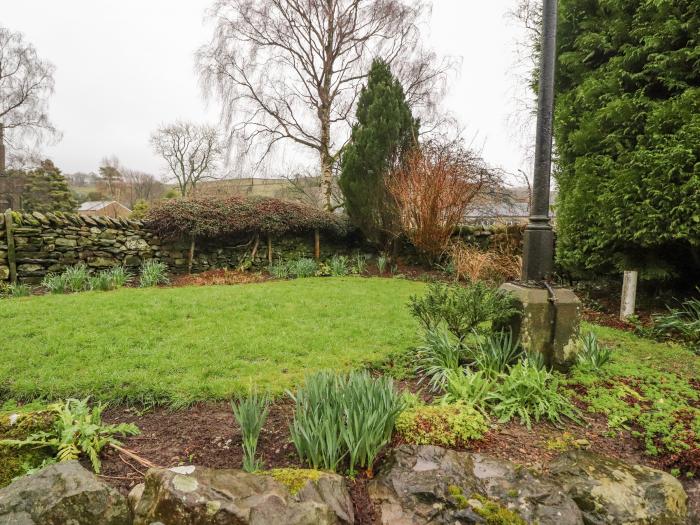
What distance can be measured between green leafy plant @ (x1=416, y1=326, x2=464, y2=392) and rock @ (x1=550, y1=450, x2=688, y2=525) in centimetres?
103

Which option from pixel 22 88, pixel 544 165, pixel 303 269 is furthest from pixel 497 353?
pixel 22 88

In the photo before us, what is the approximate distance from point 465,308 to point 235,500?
2347 millimetres

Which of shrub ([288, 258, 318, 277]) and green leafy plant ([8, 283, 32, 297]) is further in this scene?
shrub ([288, 258, 318, 277])

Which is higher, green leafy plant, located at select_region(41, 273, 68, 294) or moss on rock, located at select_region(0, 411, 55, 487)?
green leafy plant, located at select_region(41, 273, 68, 294)

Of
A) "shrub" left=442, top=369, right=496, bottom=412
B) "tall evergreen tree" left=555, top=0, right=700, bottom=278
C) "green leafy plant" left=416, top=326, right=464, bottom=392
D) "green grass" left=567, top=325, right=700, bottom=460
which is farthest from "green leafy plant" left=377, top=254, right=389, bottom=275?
"shrub" left=442, top=369, right=496, bottom=412

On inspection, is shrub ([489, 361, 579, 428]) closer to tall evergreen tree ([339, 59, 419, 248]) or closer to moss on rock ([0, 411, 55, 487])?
moss on rock ([0, 411, 55, 487])

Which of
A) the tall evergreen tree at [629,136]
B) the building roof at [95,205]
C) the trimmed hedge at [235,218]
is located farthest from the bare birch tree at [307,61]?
the building roof at [95,205]

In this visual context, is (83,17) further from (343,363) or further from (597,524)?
(597,524)

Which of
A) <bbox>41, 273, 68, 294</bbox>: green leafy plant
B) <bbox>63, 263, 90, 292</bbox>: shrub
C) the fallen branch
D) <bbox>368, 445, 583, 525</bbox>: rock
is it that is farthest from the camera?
<bbox>63, 263, 90, 292</bbox>: shrub

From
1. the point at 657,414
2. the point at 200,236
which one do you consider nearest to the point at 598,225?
the point at 657,414

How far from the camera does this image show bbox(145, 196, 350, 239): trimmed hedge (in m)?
9.20

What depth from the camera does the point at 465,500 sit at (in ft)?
5.43

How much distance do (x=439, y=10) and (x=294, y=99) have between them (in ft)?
20.9

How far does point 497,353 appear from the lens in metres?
2.97
